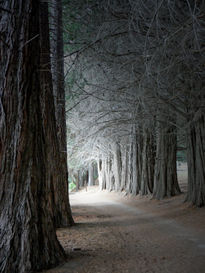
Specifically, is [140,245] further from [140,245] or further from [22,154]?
[22,154]

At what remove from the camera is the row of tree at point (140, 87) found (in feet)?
21.3

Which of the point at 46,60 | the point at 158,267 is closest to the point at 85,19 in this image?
the point at 46,60

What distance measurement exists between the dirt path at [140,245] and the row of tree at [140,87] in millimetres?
2218

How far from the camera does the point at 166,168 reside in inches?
526

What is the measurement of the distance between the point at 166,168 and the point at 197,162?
3465 millimetres

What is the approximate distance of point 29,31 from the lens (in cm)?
Result: 444

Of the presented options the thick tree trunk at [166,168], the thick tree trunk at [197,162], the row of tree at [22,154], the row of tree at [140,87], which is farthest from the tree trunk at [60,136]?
the thick tree trunk at [166,168]

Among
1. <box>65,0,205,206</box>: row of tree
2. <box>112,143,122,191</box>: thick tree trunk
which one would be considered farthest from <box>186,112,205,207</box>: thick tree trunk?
<box>112,143,122,191</box>: thick tree trunk

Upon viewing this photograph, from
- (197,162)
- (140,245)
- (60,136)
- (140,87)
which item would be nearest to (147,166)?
(197,162)

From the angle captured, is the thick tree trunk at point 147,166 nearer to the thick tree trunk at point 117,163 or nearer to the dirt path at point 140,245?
the thick tree trunk at point 117,163

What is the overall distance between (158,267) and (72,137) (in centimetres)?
1476

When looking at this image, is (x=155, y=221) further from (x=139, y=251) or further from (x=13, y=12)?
(x=13, y=12)

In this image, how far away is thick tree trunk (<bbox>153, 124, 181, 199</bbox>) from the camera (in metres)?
13.2

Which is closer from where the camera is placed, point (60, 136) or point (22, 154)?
point (22, 154)
